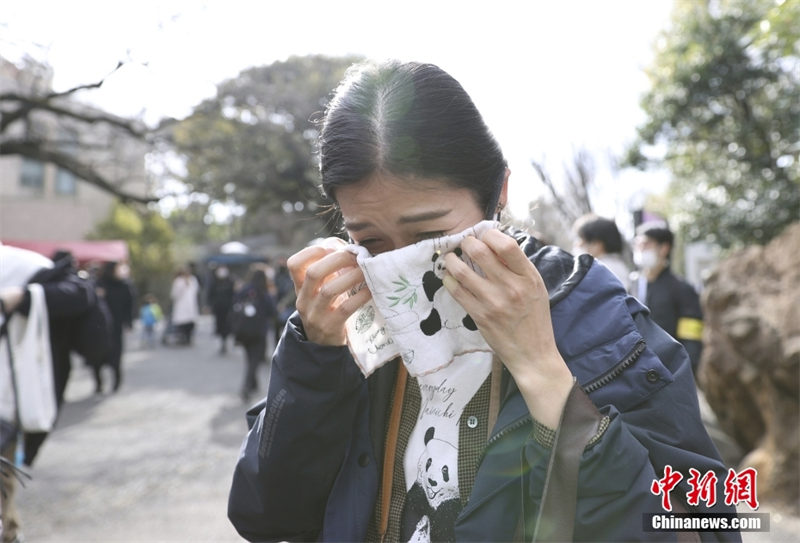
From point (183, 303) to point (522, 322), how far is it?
14475 mm

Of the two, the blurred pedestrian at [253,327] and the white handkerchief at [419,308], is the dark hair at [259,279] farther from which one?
the white handkerchief at [419,308]

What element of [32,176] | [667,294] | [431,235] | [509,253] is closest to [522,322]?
[509,253]

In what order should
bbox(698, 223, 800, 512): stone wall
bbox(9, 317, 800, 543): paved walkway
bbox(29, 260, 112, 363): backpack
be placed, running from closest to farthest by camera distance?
bbox(29, 260, 112, 363): backpack
bbox(9, 317, 800, 543): paved walkway
bbox(698, 223, 800, 512): stone wall

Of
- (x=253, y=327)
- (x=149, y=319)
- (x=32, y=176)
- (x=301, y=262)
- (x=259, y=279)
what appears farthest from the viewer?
(x=32, y=176)

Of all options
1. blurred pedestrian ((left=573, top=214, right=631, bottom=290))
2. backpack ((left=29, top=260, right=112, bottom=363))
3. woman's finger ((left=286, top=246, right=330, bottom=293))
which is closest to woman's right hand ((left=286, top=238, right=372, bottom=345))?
woman's finger ((left=286, top=246, right=330, bottom=293))

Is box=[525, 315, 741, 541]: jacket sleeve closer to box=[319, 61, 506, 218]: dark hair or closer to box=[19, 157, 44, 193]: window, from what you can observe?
box=[319, 61, 506, 218]: dark hair

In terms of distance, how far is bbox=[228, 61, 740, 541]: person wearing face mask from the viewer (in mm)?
1136

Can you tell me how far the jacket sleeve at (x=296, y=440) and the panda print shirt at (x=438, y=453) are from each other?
16 cm

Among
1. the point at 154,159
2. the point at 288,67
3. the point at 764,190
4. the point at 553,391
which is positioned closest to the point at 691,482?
the point at 553,391

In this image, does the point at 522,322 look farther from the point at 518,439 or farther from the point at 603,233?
the point at 603,233

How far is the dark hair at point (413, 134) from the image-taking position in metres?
1.38

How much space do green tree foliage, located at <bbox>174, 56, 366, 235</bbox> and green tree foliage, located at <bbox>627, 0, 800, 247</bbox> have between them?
25.9 feet

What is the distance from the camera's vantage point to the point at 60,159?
1154cm

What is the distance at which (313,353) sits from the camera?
1.38 metres
